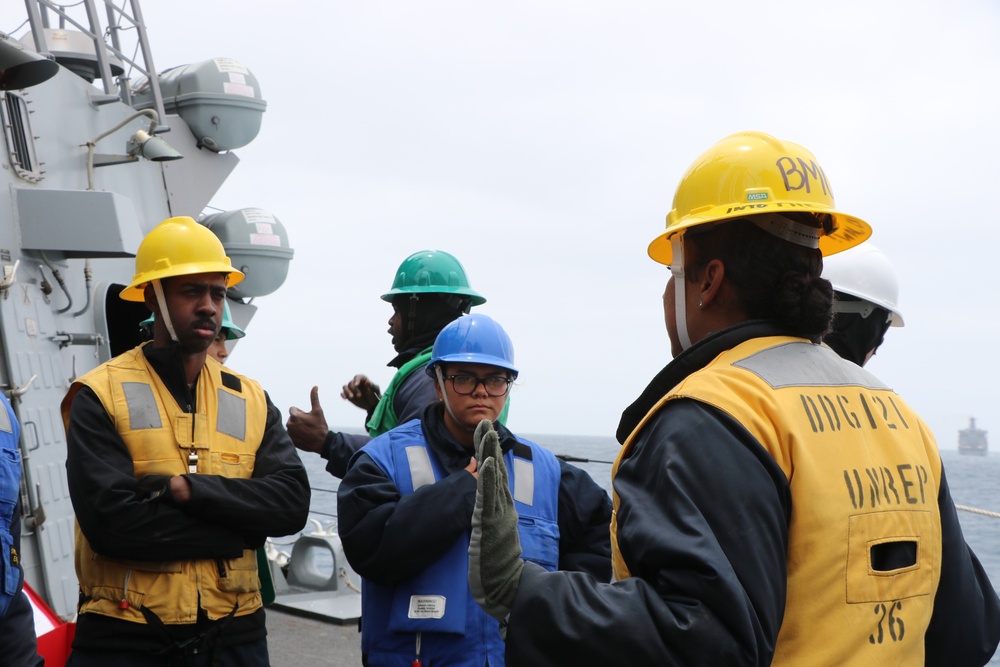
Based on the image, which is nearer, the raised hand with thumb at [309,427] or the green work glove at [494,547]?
the green work glove at [494,547]

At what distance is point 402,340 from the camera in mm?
4465

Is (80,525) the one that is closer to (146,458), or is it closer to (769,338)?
(146,458)

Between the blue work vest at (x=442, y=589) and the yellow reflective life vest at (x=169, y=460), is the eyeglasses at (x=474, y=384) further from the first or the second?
the yellow reflective life vest at (x=169, y=460)

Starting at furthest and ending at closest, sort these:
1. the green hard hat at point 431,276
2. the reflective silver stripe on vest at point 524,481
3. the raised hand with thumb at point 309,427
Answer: the green hard hat at point 431,276, the raised hand with thumb at point 309,427, the reflective silver stripe on vest at point 524,481

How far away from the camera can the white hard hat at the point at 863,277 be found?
11.1 feet

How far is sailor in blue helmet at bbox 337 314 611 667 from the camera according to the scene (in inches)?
119

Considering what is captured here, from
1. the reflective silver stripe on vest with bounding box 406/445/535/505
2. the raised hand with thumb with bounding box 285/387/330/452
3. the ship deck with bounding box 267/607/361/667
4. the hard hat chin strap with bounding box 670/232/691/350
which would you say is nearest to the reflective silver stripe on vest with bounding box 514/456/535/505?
the reflective silver stripe on vest with bounding box 406/445/535/505

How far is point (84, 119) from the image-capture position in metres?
6.93

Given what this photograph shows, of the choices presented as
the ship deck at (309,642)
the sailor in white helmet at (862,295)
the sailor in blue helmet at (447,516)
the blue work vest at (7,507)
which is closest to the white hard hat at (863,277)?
the sailor in white helmet at (862,295)

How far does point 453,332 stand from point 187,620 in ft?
4.19

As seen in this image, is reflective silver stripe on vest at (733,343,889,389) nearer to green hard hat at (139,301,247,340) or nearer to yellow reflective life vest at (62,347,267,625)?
yellow reflective life vest at (62,347,267,625)

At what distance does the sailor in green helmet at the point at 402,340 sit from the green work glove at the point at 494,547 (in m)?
2.32

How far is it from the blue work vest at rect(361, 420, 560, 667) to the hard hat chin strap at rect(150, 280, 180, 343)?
100cm

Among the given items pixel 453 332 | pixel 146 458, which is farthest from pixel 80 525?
pixel 453 332
